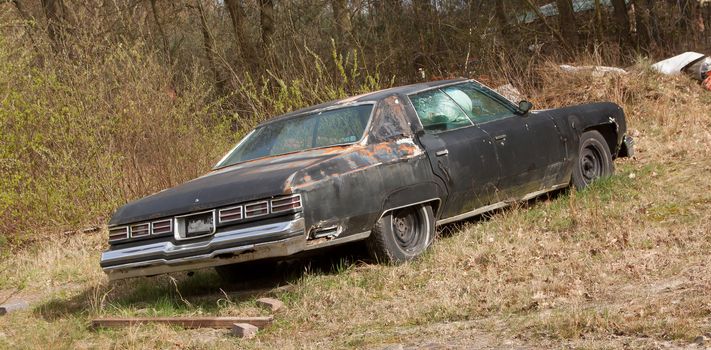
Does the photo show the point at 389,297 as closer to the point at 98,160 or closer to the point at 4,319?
the point at 4,319

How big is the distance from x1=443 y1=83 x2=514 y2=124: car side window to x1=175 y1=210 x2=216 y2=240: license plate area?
2.83 metres

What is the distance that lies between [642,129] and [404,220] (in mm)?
7004

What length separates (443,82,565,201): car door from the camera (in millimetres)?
8992

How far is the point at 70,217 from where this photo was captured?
12.4m

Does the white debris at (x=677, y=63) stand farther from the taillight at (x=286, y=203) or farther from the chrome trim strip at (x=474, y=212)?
the taillight at (x=286, y=203)

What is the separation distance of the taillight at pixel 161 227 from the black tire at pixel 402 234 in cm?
148

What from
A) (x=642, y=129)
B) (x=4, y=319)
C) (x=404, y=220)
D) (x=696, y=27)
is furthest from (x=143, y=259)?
(x=696, y=27)

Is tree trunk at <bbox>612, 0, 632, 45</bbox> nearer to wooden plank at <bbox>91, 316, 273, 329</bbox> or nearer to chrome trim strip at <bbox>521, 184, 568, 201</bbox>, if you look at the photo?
chrome trim strip at <bbox>521, 184, 568, 201</bbox>

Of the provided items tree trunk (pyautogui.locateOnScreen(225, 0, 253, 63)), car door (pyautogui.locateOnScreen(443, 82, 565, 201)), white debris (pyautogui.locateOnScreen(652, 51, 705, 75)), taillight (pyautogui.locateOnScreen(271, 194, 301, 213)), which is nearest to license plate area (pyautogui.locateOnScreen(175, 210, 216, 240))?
taillight (pyautogui.locateOnScreen(271, 194, 301, 213))

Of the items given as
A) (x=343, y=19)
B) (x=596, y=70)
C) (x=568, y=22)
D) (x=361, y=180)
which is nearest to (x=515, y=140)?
(x=361, y=180)

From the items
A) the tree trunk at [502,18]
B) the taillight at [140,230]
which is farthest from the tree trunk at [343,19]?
the taillight at [140,230]

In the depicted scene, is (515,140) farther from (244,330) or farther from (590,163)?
(244,330)

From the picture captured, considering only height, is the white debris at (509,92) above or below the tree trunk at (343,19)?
below

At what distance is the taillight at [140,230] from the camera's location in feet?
24.9
